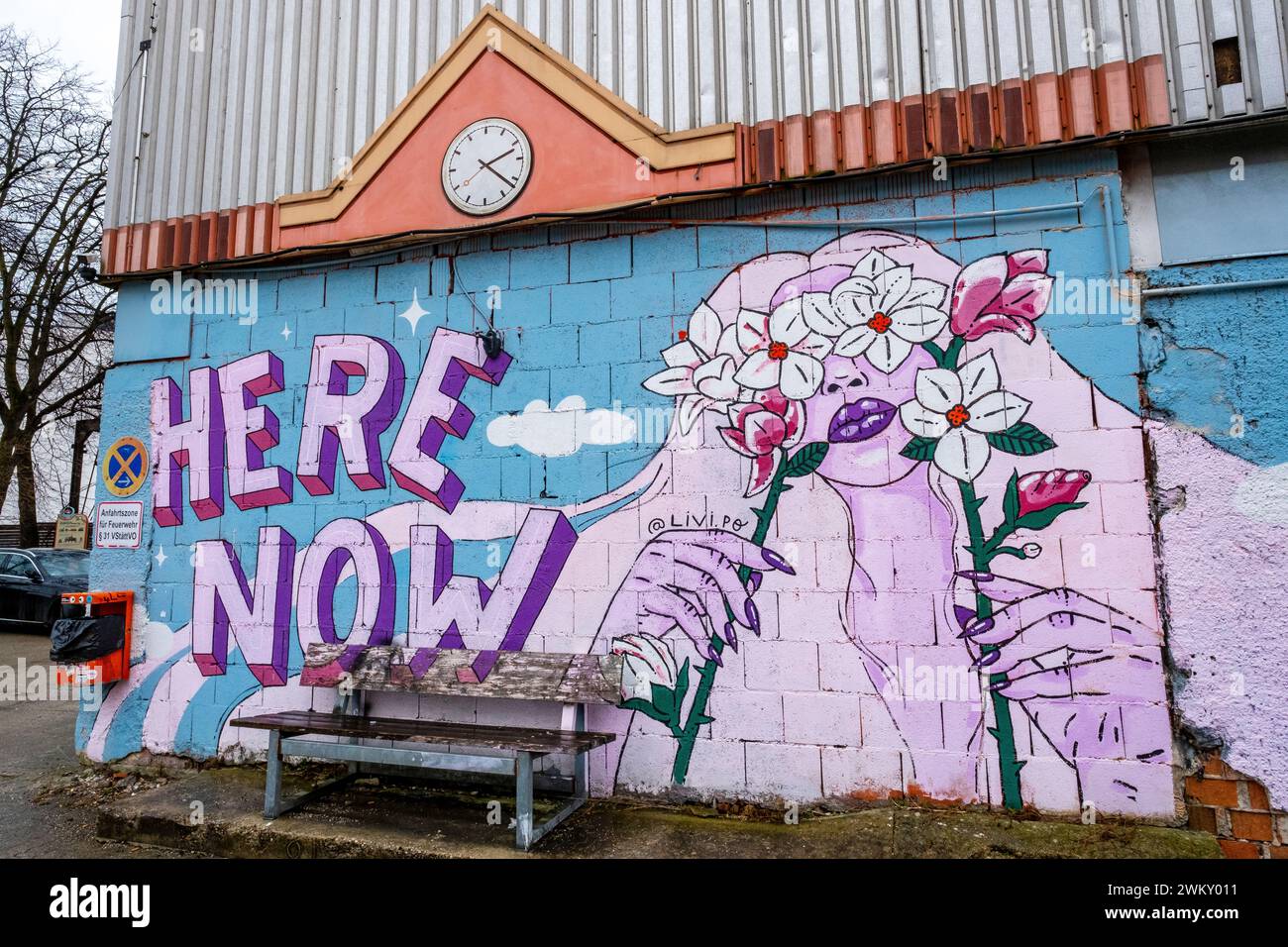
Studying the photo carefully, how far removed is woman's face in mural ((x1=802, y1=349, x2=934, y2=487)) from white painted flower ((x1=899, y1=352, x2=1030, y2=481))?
0.08 metres

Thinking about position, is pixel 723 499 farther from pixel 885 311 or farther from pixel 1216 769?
pixel 1216 769

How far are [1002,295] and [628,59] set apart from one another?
275 cm

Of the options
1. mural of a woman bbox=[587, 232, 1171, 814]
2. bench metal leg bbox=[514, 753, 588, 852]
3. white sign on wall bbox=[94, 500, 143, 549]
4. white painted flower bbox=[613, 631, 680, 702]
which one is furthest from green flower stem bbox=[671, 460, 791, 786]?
white sign on wall bbox=[94, 500, 143, 549]

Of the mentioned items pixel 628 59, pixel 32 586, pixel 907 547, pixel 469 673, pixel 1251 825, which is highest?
pixel 628 59

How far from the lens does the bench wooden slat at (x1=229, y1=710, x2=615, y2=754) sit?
3852mm

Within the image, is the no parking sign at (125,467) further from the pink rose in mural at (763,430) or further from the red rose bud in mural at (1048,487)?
the red rose bud in mural at (1048,487)

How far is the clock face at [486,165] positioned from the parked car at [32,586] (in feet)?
32.3

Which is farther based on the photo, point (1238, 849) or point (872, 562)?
point (872, 562)

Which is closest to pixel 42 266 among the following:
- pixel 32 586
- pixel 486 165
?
pixel 32 586

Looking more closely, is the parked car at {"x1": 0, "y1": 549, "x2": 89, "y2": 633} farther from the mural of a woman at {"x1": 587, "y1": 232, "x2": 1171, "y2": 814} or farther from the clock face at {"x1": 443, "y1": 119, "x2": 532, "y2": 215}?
the mural of a woman at {"x1": 587, "y1": 232, "x2": 1171, "y2": 814}

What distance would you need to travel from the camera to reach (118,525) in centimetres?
565

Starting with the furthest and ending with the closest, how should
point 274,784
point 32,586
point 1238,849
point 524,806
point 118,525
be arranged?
point 32,586 < point 118,525 < point 274,784 < point 524,806 < point 1238,849

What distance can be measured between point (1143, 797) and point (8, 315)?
776 inches
